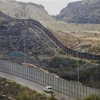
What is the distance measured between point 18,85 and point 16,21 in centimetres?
6609

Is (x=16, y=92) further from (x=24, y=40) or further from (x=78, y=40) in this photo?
(x=78, y=40)

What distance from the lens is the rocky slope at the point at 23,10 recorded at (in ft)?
552

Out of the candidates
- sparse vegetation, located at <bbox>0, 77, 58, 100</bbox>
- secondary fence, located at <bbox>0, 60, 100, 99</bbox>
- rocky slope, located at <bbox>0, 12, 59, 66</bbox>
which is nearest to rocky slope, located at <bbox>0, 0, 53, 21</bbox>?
rocky slope, located at <bbox>0, 12, 59, 66</bbox>

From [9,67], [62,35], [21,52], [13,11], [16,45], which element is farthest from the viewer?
[13,11]

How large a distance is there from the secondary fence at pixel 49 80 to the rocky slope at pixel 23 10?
9419 centimetres

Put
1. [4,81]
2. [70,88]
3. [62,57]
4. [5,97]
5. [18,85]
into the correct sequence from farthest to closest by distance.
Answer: [62,57] → [4,81] → [18,85] → [5,97] → [70,88]

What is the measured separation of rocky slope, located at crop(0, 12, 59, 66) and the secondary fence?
25.0 meters

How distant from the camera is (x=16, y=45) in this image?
10694 cm

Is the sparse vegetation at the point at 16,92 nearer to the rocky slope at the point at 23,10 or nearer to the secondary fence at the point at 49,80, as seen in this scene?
the secondary fence at the point at 49,80

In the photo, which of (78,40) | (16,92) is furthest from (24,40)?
(16,92)

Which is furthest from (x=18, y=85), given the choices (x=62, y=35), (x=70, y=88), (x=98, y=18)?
(x=98, y=18)

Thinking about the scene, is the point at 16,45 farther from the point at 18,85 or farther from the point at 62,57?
the point at 18,85

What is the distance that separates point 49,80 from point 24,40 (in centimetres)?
5188

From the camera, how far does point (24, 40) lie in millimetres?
108125
